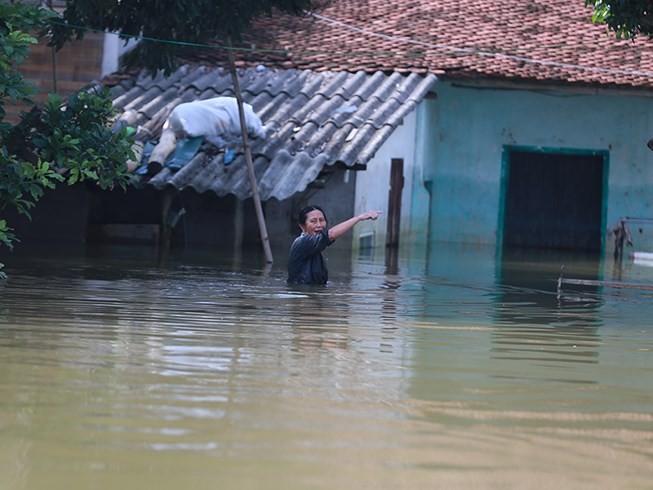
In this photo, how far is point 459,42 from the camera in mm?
19609

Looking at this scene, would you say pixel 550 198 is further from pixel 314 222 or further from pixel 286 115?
pixel 314 222

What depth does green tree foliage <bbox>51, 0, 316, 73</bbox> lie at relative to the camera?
13.1 meters

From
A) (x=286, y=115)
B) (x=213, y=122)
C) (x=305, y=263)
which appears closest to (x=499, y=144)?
(x=286, y=115)

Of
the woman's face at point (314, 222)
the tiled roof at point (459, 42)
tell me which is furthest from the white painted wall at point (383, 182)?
the woman's face at point (314, 222)

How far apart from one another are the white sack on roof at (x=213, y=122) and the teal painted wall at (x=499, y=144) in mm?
4965

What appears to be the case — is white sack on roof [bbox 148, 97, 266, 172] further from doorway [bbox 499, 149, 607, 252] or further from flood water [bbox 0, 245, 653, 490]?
doorway [bbox 499, 149, 607, 252]

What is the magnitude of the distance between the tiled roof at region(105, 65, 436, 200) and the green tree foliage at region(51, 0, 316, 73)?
5.10ft

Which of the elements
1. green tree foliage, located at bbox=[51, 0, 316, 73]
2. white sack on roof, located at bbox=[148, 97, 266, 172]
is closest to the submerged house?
white sack on roof, located at bbox=[148, 97, 266, 172]

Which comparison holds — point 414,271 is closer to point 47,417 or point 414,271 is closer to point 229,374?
point 229,374

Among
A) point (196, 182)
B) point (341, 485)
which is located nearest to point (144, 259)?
point (196, 182)

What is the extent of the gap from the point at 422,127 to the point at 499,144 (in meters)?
1.86

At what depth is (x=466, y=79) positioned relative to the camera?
1858 centimetres

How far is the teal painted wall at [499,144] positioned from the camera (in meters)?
20.5

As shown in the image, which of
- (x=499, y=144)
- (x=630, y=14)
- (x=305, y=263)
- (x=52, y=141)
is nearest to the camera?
(x=52, y=141)
